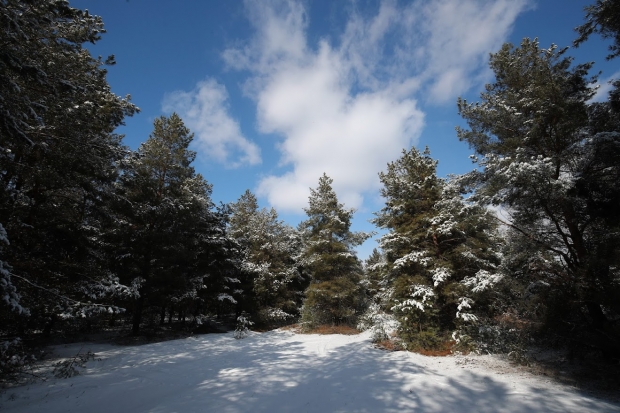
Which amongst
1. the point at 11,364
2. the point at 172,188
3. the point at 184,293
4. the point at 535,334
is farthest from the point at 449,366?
the point at 172,188

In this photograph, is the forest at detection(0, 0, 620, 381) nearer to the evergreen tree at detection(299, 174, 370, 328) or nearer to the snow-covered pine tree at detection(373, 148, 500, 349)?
the snow-covered pine tree at detection(373, 148, 500, 349)

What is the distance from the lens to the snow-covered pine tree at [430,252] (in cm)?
1231

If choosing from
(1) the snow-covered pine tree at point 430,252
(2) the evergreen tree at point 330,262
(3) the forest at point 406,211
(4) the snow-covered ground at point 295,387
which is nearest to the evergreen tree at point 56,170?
(3) the forest at point 406,211

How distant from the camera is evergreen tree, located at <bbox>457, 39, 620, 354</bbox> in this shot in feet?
23.8

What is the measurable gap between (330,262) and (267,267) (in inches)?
208

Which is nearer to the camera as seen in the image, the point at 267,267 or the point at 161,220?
the point at 161,220

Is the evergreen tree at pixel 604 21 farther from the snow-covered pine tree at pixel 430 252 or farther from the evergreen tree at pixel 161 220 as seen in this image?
the evergreen tree at pixel 161 220

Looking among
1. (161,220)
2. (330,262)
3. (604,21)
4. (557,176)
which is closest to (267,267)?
(330,262)

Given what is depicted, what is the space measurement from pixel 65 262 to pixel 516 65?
16836 millimetres

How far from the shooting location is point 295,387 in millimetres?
7824

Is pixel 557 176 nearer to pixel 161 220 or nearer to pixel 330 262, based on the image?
pixel 330 262

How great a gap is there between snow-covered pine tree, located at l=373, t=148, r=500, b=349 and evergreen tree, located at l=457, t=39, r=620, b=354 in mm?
1868

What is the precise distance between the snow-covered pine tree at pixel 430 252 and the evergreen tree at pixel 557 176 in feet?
6.13

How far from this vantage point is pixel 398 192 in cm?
1577
